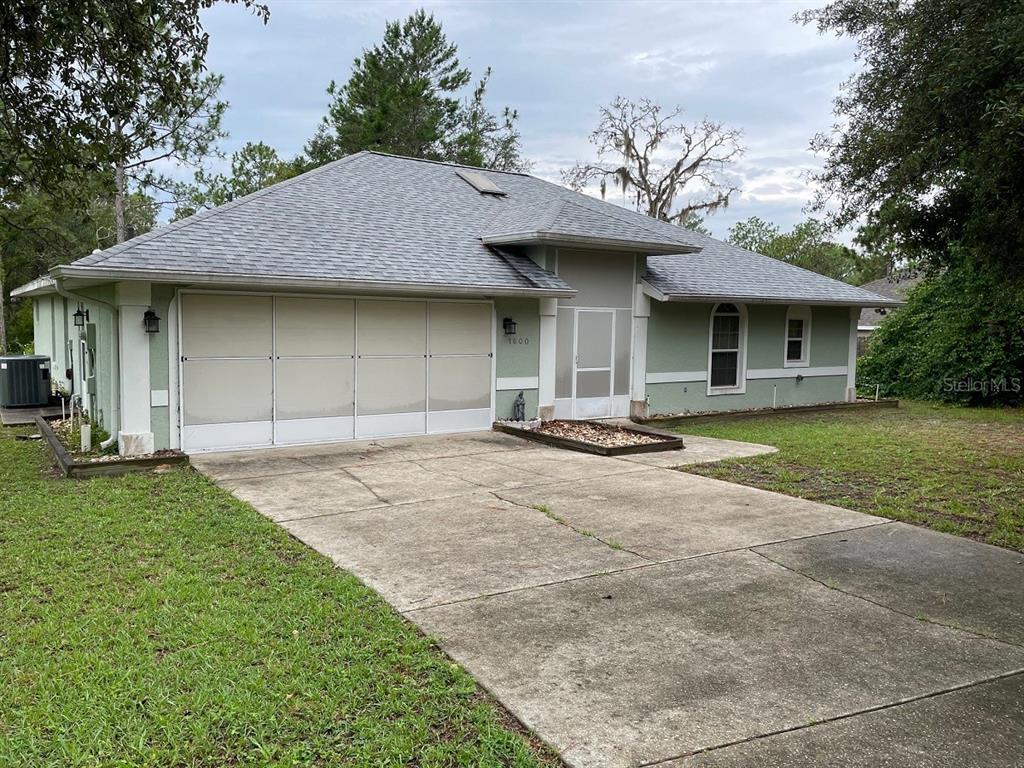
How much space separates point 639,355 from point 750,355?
299cm

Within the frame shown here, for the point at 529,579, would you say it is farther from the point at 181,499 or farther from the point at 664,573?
the point at 181,499

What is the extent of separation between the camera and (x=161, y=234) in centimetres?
971

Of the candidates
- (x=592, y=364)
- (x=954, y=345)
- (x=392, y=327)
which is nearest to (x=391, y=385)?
(x=392, y=327)

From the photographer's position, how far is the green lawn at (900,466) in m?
7.27

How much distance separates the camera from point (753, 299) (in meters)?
14.1

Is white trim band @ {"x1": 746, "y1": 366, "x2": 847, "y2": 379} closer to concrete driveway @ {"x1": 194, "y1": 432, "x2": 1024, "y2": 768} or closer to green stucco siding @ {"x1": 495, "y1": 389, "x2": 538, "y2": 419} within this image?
green stucco siding @ {"x1": 495, "y1": 389, "x2": 538, "y2": 419}

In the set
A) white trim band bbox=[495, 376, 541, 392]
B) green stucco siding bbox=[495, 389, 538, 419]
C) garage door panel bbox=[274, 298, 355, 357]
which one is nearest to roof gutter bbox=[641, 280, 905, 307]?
white trim band bbox=[495, 376, 541, 392]

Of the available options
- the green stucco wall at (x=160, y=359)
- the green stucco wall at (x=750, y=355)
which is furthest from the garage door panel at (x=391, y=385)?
the green stucco wall at (x=750, y=355)

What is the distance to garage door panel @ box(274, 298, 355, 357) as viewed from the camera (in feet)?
33.5

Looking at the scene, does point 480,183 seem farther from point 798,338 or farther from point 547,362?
point 798,338

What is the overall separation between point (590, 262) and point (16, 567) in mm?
9762

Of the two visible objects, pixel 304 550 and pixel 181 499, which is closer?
pixel 304 550

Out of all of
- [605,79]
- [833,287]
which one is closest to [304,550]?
[833,287]

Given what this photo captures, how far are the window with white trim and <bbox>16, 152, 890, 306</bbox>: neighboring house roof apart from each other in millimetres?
604
